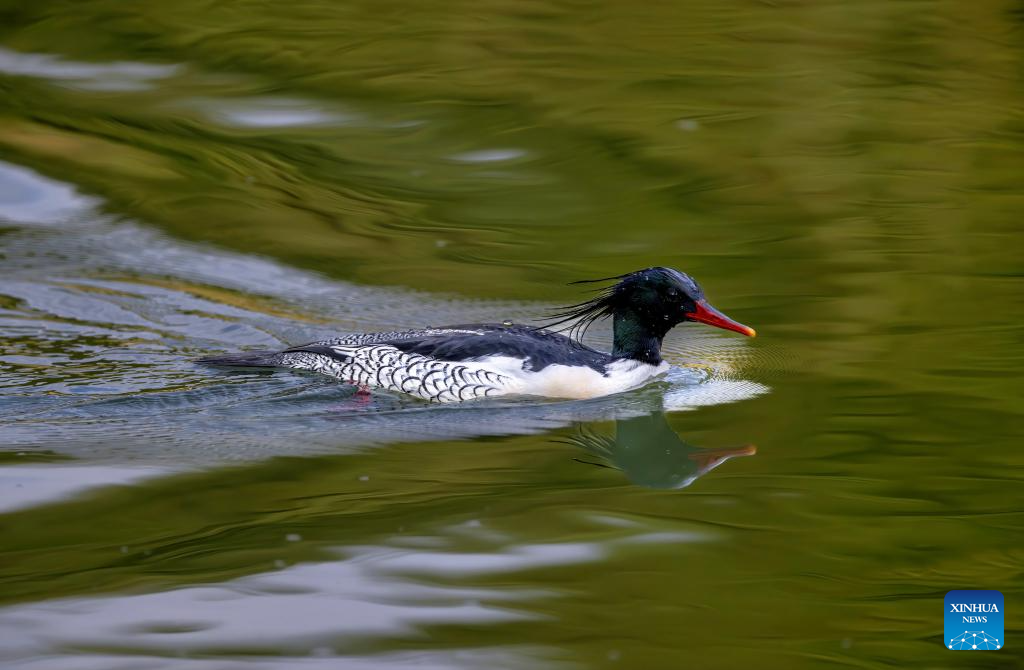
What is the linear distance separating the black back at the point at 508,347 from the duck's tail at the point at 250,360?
81 centimetres

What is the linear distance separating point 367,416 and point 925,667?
13.0 ft

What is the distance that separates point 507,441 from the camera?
7406mm

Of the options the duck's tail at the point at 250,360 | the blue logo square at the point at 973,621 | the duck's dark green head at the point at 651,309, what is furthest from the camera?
the duck's tail at the point at 250,360

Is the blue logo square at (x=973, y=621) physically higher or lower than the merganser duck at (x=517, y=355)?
lower

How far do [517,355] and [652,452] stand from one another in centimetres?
122

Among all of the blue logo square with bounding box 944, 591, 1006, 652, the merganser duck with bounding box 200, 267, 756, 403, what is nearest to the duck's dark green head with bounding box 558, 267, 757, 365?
the merganser duck with bounding box 200, 267, 756, 403

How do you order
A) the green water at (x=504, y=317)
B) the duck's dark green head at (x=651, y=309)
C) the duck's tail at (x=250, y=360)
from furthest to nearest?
the duck's tail at (x=250, y=360) < the duck's dark green head at (x=651, y=309) < the green water at (x=504, y=317)

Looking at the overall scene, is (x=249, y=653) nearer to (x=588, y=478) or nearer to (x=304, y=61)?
(x=588, y=478)

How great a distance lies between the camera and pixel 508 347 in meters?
8.26

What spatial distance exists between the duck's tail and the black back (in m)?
0.81

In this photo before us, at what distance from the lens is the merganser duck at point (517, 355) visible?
8.27 m

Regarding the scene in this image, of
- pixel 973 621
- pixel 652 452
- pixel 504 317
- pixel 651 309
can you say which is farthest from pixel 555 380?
pixel 973 621

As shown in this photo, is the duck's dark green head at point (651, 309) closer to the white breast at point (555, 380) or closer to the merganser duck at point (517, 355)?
the merganser duck at point (517, 355)

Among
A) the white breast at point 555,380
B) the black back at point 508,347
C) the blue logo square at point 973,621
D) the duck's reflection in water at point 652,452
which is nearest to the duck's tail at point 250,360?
the black back at point 508,347
